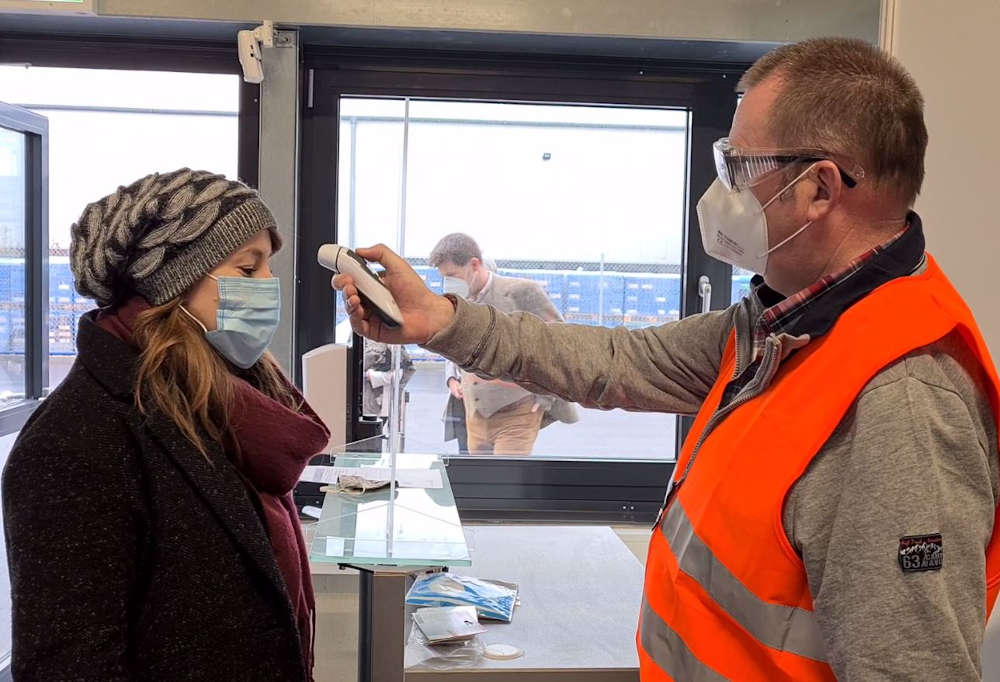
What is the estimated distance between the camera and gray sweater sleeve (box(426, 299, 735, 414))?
130 centimetres

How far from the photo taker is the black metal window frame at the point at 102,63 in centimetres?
294

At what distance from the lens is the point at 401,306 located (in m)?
1.33

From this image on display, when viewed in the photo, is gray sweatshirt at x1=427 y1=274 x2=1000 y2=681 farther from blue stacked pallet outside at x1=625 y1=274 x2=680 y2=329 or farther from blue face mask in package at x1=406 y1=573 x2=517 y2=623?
blue stacked pallet outside at x1=625 y1=274 x2=680 y2=329

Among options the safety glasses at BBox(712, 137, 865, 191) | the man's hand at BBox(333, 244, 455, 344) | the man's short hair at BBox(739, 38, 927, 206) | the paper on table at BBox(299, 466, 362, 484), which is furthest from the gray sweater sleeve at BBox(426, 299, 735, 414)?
the paper on table at BBox(299, 466, 362, 484)

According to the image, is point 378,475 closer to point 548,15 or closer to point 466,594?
point 466,594

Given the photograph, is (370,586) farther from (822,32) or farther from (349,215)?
(822,32)

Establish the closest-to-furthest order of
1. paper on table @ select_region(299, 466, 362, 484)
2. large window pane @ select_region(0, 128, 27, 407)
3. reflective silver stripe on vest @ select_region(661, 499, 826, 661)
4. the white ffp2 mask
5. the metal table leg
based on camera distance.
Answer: reflective silver stripe on vest @ select_region(661, 499, 826, 661) < the white ffp2 mask < the metal table leg < paper on table @ select_region(299, 466, 362, 484) < large window pane @ select_region(0, 128, 27, 407)

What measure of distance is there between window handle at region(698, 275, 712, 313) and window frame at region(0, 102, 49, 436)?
2.32m

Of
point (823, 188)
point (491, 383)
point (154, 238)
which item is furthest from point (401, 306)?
point (491, 383)

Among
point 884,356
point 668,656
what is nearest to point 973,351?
point 884,356

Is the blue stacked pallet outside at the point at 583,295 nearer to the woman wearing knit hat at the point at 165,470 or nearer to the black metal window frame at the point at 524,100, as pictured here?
the black metal window frame at the point at 524,100

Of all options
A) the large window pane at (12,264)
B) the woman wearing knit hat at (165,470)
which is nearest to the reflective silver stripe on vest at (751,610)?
the woman wearing knit hat at (165,470)

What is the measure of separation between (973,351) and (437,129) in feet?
8.03

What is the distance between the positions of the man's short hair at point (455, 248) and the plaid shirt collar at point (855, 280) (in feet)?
7.07
